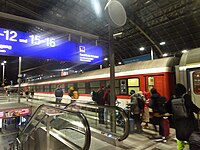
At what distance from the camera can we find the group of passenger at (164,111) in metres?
2.98

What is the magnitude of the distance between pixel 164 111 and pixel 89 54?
4.08 metres

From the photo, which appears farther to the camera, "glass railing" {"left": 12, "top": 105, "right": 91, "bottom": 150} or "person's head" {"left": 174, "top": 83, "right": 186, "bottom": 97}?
"glass railing" {"left": 12, "top": 105, "right": 91, "bottom": 150}

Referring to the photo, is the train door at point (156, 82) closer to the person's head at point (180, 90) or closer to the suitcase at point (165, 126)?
the suitcase at point (165, 126)

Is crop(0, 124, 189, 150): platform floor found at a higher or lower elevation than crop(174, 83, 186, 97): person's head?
lower

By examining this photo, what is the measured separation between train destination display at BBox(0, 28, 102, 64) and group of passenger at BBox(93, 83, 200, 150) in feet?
6.31

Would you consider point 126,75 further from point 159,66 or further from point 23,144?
point 23,144

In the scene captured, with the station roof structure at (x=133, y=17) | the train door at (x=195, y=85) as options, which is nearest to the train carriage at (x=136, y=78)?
the train door at (x=195, y=85)

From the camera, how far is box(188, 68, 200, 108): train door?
5.05 meters

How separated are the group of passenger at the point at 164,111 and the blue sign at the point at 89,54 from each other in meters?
1.75

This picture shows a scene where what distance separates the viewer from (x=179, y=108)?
9.89 feet

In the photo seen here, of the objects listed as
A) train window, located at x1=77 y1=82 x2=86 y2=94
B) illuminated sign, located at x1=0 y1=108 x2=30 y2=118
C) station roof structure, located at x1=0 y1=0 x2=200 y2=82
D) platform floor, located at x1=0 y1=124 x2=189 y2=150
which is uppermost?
station roof structure, located at x1=0 y1=0 x2=200 y2=82

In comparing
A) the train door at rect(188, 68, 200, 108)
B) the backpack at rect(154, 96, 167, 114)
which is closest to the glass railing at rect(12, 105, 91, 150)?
the backpack at rect(154, 96, 167, 114)

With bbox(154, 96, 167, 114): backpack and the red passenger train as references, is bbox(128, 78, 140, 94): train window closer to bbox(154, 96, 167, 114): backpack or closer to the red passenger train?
the red passenger train

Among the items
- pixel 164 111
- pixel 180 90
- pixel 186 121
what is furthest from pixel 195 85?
pixel 186 121
